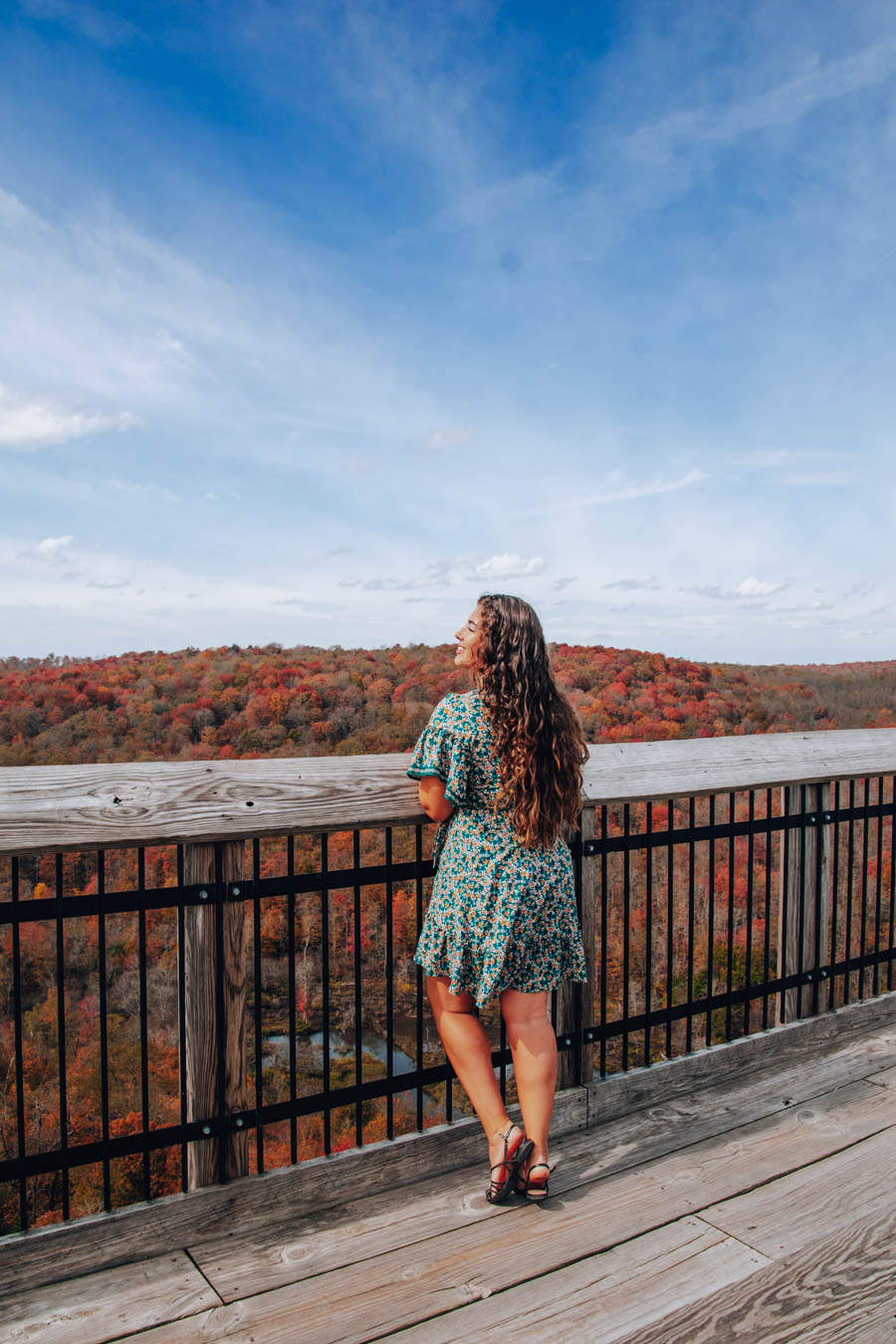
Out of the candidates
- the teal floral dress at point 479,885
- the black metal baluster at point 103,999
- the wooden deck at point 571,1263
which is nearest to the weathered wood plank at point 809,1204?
the wooden deck at point 571,1263

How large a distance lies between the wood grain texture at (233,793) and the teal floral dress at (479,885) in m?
0.16

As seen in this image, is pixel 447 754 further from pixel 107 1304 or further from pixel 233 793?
pixel 107 1304

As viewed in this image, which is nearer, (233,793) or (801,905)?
(233,793)

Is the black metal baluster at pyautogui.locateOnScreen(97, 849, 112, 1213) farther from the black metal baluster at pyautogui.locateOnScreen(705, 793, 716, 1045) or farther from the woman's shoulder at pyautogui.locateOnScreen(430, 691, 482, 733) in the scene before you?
the black metal baluster at pyautogui.locateOnScreen(705, 793, 716, 1045)

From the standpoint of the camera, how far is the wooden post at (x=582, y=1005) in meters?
2.44

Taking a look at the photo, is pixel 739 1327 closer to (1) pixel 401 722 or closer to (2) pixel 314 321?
(2) pixel 314 321

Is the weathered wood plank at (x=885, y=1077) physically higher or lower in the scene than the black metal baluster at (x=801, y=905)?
lower

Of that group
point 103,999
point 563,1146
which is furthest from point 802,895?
point 103,999

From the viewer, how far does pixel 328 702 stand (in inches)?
1468

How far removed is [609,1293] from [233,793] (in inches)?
53.9

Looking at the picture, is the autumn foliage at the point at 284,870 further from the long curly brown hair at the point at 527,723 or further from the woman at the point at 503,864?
the long curly brown hair at the point at 527,723

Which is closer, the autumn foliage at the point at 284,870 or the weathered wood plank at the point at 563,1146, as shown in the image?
the weathered wood plank at the point at 563,1146

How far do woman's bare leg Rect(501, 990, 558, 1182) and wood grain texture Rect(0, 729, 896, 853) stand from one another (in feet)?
1.86

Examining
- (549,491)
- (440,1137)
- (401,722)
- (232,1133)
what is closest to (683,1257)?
(440,1137)
